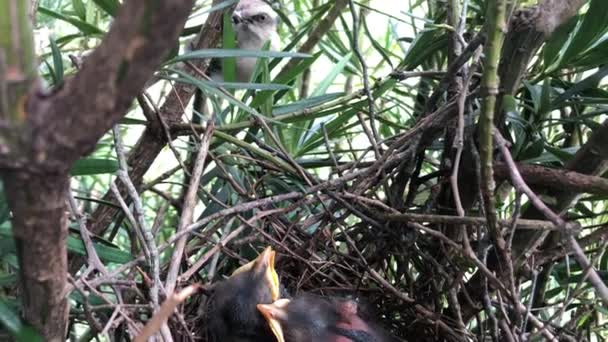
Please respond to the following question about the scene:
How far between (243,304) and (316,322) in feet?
0.31

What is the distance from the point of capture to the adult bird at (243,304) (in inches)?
30.9

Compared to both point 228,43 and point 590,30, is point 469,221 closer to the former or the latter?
point 590,30

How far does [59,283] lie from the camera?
406 mm

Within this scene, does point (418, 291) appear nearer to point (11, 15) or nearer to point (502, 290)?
point (502, 290)

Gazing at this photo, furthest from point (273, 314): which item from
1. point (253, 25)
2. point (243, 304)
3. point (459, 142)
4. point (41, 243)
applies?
point (253, 25)

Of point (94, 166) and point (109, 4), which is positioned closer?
point (94, 166)

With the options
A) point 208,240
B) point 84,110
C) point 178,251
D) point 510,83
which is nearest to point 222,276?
point 208,240

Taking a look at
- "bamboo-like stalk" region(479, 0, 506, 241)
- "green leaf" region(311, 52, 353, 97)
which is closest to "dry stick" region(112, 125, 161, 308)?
"bamboo-like stalk" region(479, 0, 506, 241)

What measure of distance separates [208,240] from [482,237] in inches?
14.2

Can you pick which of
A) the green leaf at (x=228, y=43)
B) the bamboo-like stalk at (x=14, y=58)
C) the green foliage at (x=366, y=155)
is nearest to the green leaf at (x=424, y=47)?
the green foliage at (x=366, y=155)

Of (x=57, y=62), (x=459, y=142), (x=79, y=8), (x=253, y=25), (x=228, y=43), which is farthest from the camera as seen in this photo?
(x=253, y=25)

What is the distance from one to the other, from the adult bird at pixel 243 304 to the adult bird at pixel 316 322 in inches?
0.8

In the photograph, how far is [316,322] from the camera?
2.61 ft

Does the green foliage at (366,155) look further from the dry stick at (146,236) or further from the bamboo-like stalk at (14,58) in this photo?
the bamboo-like stalk at (14,58)
